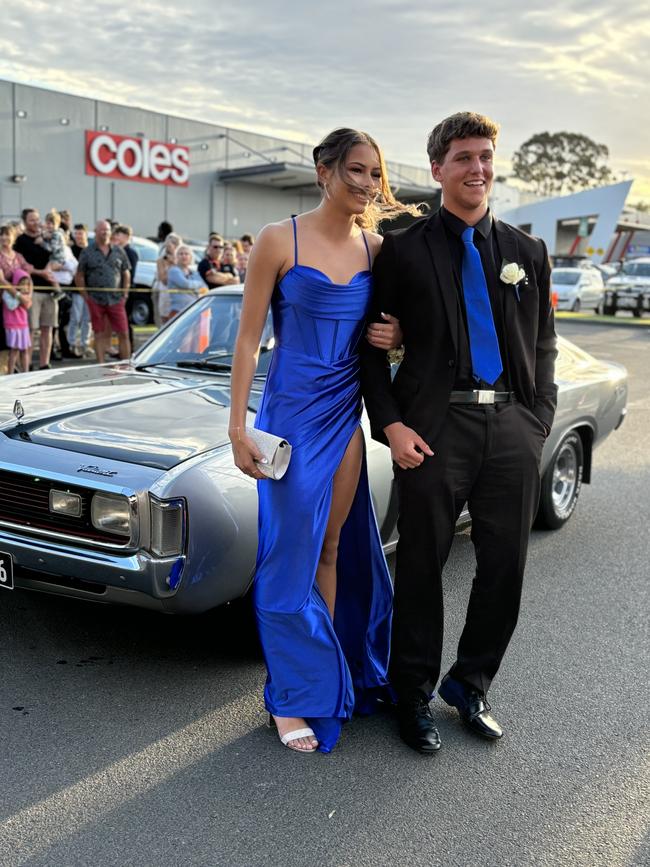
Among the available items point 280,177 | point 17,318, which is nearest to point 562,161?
point 280,177

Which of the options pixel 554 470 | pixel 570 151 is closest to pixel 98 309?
pixel 554 470

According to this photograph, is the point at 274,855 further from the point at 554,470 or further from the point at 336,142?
the point at 554,470

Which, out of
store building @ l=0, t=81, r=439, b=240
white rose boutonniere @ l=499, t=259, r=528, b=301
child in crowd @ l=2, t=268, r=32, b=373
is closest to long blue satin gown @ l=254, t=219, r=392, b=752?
white rose boutonniere @ l=499, t=259, r=528, b=301

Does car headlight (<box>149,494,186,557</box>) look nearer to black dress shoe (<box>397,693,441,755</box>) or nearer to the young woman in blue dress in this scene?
the young woman in blue dress

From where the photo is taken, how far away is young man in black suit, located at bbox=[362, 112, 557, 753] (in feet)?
9.54

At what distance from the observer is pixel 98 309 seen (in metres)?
10.4

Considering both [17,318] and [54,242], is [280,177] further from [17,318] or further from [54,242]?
[17,318]

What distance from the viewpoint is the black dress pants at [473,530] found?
2.97 metres

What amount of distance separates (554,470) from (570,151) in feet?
279

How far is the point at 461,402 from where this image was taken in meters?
2.95

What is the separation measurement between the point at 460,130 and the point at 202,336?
239 centimetres

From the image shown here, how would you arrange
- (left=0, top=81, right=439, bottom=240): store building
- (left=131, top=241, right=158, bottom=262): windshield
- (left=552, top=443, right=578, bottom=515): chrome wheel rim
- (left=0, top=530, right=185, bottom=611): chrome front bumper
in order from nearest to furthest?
(left=0, top=530, right=185, bottom=611): chrome front bumper
(left=552, top=443, right=578, bottom=515): chrome wheel rim
(left=131, top=241, right=158, bottom=262): windshield
(left=0, top=81, right=439, bottom=240): store building

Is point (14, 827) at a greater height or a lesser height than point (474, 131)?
lesser

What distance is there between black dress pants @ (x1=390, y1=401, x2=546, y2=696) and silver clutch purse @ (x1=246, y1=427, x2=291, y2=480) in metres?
0.41
